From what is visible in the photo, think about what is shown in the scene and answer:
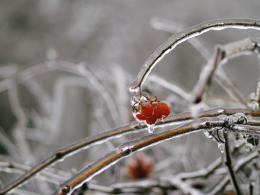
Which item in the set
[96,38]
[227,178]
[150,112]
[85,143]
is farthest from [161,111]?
[96,38]

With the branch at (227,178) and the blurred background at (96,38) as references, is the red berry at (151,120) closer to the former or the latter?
the branch at (227,178)

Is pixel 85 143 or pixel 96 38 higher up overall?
pixel 96 38

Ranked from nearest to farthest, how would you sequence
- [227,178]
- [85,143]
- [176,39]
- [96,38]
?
[176,39]
[85,143]
[227,178]
[96,38]

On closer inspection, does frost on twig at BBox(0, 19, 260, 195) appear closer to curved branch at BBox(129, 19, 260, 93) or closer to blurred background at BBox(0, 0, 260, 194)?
curved branch at BBox(129, 19, 260, 93)

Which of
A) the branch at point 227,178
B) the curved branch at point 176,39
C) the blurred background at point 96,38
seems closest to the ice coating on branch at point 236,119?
the curved branch at point 176,39

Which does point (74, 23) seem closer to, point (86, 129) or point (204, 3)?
point (204, 3)

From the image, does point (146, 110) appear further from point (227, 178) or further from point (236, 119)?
point (227, 178)

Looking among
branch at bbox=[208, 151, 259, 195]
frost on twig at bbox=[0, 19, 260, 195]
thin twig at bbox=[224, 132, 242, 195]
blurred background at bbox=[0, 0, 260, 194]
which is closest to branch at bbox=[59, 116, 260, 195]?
frost on twig at bbox=[0, 19, 260, 195]

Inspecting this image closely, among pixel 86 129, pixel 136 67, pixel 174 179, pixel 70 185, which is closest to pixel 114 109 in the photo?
pixel 174 179
